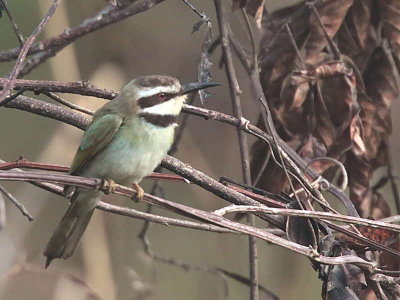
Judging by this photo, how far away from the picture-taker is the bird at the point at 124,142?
109 inches

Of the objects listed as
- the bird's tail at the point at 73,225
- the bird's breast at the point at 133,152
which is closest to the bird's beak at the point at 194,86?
the bird's breast at the point at 133,152

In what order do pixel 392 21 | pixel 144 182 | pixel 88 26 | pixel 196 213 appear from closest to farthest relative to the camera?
pixel 196 213, pixel 88 26, pixel 392 21, pixel 144 182

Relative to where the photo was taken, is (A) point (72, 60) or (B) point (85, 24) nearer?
(B) point (85, 24)

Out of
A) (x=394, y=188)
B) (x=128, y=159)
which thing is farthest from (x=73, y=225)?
(x=394, y=188)

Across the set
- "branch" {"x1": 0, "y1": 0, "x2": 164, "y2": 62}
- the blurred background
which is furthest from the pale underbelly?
the blurred background

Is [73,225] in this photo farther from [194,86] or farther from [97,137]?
[194,86]

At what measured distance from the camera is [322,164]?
3.23m

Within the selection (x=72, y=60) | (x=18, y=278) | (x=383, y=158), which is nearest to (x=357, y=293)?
(x=383, y=158)

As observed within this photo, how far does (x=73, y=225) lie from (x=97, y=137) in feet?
0.95

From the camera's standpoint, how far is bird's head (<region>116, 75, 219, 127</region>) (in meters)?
2.86

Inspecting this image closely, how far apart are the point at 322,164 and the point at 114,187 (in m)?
1.03

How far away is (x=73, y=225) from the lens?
282 cm

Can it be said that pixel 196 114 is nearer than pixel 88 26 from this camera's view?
No

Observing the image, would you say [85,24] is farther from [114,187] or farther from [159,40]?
[159,40]
